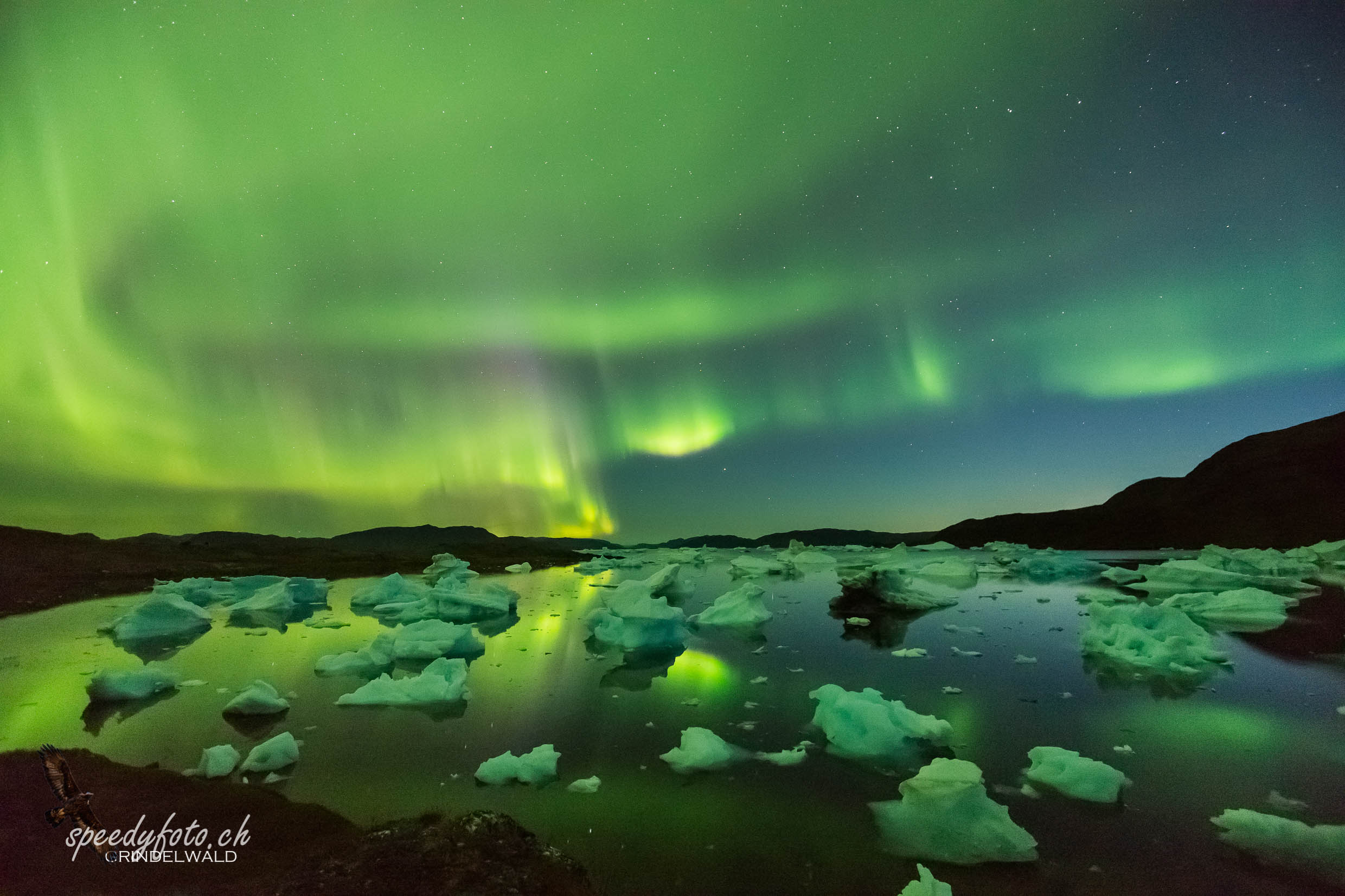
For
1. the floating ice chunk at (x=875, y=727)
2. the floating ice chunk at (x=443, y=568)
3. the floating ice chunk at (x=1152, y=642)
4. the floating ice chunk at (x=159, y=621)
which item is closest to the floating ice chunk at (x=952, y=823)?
the floating ice chunk at (x=875, y=727)

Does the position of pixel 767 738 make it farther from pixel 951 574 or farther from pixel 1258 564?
pixel 1258 564

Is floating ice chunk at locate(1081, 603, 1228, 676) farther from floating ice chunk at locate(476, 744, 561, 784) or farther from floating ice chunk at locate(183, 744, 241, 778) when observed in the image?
floating ice chunk at locate(183, 744, 241, 778)

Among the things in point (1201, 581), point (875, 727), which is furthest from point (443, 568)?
point (1201, 581)

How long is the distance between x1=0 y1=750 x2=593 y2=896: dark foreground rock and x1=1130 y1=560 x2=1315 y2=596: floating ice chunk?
1173 inches

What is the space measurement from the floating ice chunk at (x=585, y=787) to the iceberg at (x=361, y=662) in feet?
27.5

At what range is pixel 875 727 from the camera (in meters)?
7.28

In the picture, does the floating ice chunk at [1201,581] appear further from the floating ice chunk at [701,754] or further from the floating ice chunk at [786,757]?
the floating ice chunk at [701,754]

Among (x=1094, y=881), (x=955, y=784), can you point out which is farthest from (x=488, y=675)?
(x=1094, y=881)

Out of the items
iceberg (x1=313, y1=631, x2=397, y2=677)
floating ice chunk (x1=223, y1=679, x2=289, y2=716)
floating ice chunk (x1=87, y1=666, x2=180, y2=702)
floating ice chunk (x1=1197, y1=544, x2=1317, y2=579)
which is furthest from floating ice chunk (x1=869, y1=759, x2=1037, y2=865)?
floating ice chunk (x1=1197, y1=544, x2=1317, y2=579)

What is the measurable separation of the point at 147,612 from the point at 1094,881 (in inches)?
939

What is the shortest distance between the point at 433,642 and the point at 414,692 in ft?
13.9

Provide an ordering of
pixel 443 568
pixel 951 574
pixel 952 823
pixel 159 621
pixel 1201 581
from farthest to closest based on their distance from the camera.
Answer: pixel 443 568 < pixel 951 574 < pixel 1201 581 < pixel 159 621 < pixel 952 823

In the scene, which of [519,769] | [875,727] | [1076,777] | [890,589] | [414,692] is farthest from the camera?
[890,589]

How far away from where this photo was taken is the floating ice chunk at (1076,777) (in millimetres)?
5797
